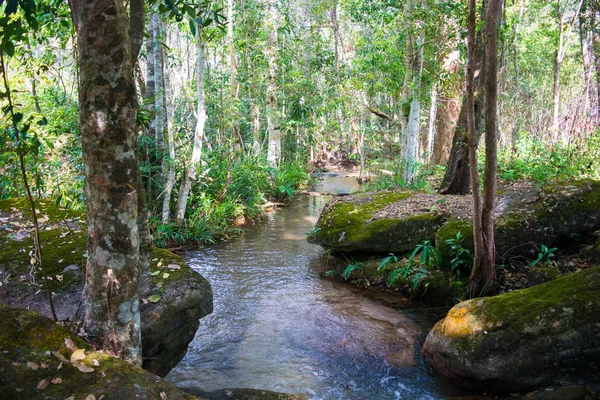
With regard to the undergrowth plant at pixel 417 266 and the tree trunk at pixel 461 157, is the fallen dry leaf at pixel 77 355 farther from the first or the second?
the tree trunk at pixel 461 157

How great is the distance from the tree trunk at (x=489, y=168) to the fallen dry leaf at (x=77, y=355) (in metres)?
3.92

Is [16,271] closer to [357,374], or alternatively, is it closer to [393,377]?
[357,374]

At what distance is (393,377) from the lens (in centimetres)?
407

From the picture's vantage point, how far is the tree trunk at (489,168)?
4.26 meters

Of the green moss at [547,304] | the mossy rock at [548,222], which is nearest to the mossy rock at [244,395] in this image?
the green moss at [547,304]

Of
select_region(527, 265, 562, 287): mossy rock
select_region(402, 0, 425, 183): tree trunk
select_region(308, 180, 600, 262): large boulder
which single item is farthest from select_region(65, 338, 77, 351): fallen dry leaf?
select_region(402, 0, 425, 183): tree trunk

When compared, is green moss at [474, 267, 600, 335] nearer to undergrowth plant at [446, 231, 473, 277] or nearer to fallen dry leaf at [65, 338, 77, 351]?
undergrowth plant at [446, 231, 473, 277]

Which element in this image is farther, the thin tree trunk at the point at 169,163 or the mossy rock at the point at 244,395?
the thin tree trunk at the point at 169,163

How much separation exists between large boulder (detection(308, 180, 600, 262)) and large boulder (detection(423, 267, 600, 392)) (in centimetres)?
165

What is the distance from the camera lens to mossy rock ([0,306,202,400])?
1955mm

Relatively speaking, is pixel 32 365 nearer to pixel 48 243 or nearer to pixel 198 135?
pixel 48 243

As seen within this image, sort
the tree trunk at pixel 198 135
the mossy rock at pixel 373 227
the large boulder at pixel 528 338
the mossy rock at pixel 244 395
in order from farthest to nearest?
the tree trunk at pixel 198 135
the mossy rock at pixel 373 227
the large boulder at pixel 528 338
the mossy rock at pixel 244 395

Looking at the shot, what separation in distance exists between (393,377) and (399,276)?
2070mm

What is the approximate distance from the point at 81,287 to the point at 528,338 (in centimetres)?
389
